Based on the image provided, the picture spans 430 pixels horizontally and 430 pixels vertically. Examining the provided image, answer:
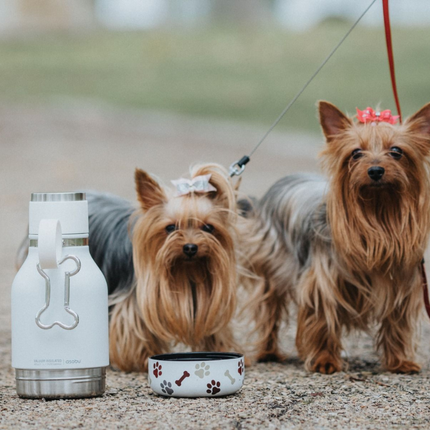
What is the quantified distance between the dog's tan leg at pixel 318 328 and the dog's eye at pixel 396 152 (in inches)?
30.2

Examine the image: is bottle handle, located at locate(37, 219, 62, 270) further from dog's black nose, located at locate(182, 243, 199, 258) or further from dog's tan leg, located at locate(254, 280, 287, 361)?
dog's tan leg, located at locate(254, 280, 287, 361)

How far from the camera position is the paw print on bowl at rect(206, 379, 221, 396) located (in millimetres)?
3486

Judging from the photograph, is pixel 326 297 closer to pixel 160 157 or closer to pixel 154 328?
pixel 154 328

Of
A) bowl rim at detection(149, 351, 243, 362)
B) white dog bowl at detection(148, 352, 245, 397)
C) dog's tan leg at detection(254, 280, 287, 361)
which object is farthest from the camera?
dog's tan leg at detection(254, 280, 287, 361)

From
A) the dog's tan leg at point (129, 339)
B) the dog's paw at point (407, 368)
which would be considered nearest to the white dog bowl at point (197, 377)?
the dog's tan leg at point (129, 339)

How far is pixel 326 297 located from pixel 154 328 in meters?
0.90

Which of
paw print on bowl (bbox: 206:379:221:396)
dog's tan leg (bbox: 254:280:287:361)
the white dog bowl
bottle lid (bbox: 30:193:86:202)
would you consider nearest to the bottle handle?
bottle lid (bbox: 30:193:86:202)

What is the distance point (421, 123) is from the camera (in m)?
4.04

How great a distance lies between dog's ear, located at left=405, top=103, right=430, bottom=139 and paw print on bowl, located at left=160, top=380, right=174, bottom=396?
1.67 metres

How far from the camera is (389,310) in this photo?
4.34 meters

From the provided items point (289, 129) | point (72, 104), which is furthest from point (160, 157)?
point (72, 104)

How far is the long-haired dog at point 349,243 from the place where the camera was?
3.98 m

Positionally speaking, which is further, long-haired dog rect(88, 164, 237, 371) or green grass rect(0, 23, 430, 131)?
green grass rect(0, 23, 430, 131)

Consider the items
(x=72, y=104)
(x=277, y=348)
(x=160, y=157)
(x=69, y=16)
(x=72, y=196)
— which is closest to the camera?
(x=72, y=196)
